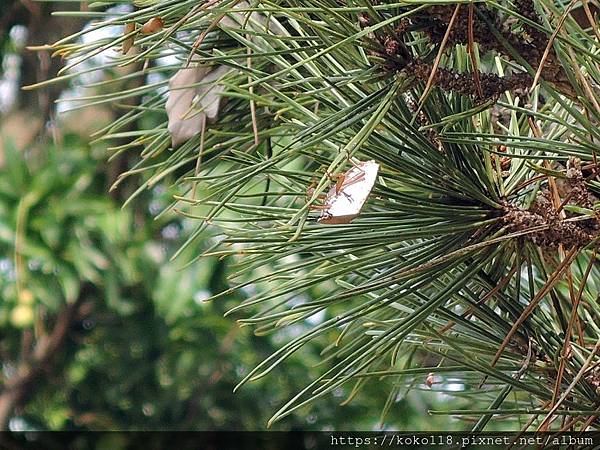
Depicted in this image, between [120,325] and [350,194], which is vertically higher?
[350,194]

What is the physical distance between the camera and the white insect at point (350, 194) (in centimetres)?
23

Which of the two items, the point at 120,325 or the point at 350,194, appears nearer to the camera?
the point at 350,194

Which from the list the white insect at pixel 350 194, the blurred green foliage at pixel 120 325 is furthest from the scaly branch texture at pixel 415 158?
the blurred green foliage at pixel 120 325

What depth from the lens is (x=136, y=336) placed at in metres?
1.09

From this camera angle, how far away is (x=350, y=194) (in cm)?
Result: 23

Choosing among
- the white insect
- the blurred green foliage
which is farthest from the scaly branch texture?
the blurred green foliage

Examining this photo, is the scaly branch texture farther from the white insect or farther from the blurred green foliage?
the blurred green foliage

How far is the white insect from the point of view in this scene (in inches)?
8.9

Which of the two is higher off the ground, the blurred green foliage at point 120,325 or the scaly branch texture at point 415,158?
the scaly branch texture at point 415,158

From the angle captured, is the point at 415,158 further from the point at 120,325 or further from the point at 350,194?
the point at 120,325

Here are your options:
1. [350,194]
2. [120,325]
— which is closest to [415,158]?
[350,194]

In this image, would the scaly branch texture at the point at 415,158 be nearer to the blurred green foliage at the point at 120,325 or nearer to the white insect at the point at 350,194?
the white insect at the point at 350,194

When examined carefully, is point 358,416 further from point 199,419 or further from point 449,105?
point 449,105

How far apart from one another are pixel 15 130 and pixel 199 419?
45 cm
